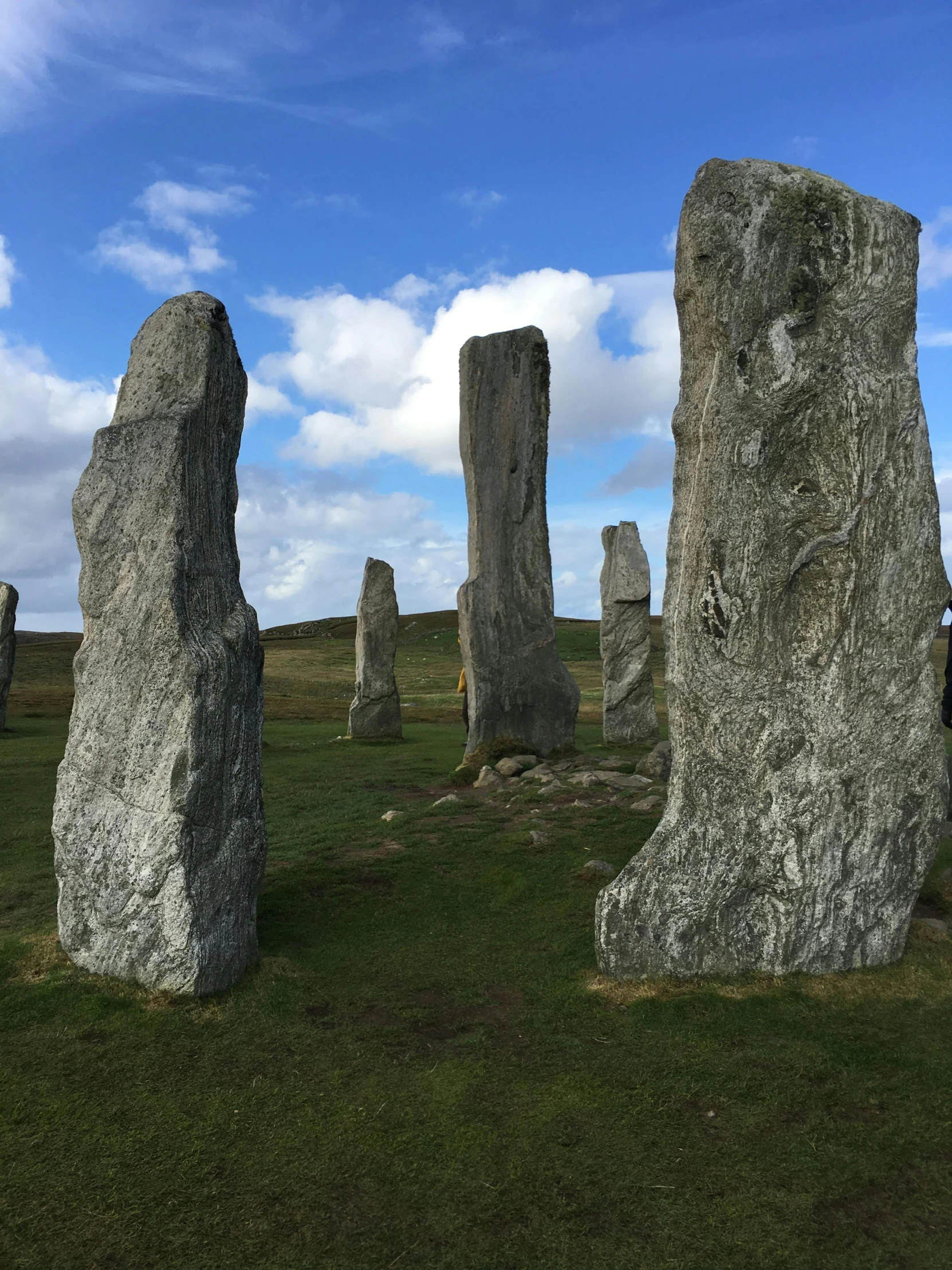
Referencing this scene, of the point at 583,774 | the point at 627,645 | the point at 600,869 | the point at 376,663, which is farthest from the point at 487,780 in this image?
the point at 376,663

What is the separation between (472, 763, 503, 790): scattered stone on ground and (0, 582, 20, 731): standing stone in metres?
12.7

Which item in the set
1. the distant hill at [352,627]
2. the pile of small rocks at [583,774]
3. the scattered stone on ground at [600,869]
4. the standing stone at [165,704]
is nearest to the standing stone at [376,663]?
the pile of small rocks at [583,774]

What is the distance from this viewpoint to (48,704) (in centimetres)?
2664

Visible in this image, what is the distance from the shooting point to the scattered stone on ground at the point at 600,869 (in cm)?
786

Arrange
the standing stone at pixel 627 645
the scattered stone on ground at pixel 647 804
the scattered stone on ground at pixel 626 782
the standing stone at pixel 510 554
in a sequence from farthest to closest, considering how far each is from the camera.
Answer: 1. the standing stone at pixel 627 645
2. the standing stone at pixel 510 554
3. the scattered stone on ground at pixel 626 782
4. the scattered stone on ground at pixel 647 804

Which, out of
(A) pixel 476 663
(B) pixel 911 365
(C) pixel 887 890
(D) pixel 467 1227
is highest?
(B) pixel 911 365

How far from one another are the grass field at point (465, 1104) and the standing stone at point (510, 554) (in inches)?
255

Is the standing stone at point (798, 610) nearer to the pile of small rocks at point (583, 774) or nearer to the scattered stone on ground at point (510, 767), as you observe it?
the pile of small rocks at point (583, 774)

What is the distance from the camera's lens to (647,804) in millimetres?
10008

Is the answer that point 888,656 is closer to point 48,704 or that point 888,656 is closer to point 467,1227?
point 467,1227

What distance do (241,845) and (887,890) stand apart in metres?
4.14

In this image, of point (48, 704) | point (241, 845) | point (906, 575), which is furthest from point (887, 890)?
point (48, 704)

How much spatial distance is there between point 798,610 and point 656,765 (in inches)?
250

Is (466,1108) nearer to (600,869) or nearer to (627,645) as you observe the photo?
(600,869)
